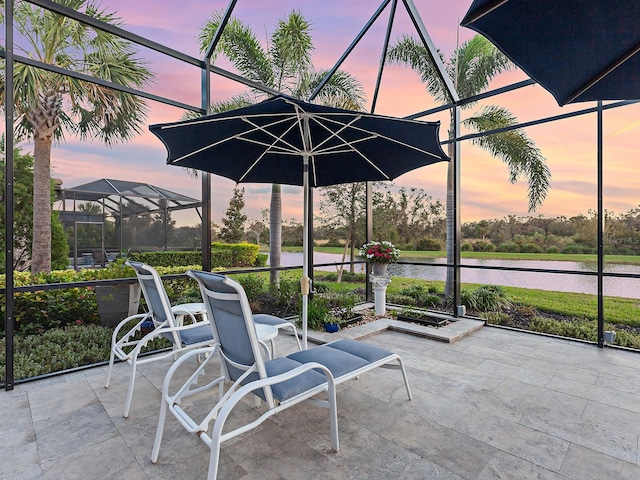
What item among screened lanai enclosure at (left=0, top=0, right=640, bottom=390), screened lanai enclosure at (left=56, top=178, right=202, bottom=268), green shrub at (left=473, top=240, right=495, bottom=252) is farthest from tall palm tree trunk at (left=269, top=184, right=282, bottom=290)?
green shrub at (left=473, top=240, right=495, bottom=252)

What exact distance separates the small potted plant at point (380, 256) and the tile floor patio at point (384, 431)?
7.81 feet

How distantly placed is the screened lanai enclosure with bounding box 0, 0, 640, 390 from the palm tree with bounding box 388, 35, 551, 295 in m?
0.03

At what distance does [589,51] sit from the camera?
1774 mm

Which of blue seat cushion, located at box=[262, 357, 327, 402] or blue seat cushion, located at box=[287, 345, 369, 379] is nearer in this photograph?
blue seat cushion, located at box=[262, 357, 327, 402]

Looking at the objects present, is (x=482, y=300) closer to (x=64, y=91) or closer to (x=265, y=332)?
(x=265, y=332)

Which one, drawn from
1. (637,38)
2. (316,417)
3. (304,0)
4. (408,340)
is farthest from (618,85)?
(304,0)

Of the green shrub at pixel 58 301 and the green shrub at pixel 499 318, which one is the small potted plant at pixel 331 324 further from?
the green shrub at pixel 499 318

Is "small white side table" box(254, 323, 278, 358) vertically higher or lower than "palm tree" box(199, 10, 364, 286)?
lower

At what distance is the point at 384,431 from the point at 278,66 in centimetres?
759

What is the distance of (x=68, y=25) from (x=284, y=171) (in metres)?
3.10

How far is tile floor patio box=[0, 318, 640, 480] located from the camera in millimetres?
1971

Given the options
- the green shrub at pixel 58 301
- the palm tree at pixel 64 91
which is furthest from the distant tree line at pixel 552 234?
the palm tree at pixel 64 91

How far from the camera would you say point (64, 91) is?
399cm

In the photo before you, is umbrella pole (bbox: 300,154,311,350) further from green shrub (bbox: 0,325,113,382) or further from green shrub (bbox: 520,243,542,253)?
green shrub (bbox: 520,243,542,253)
